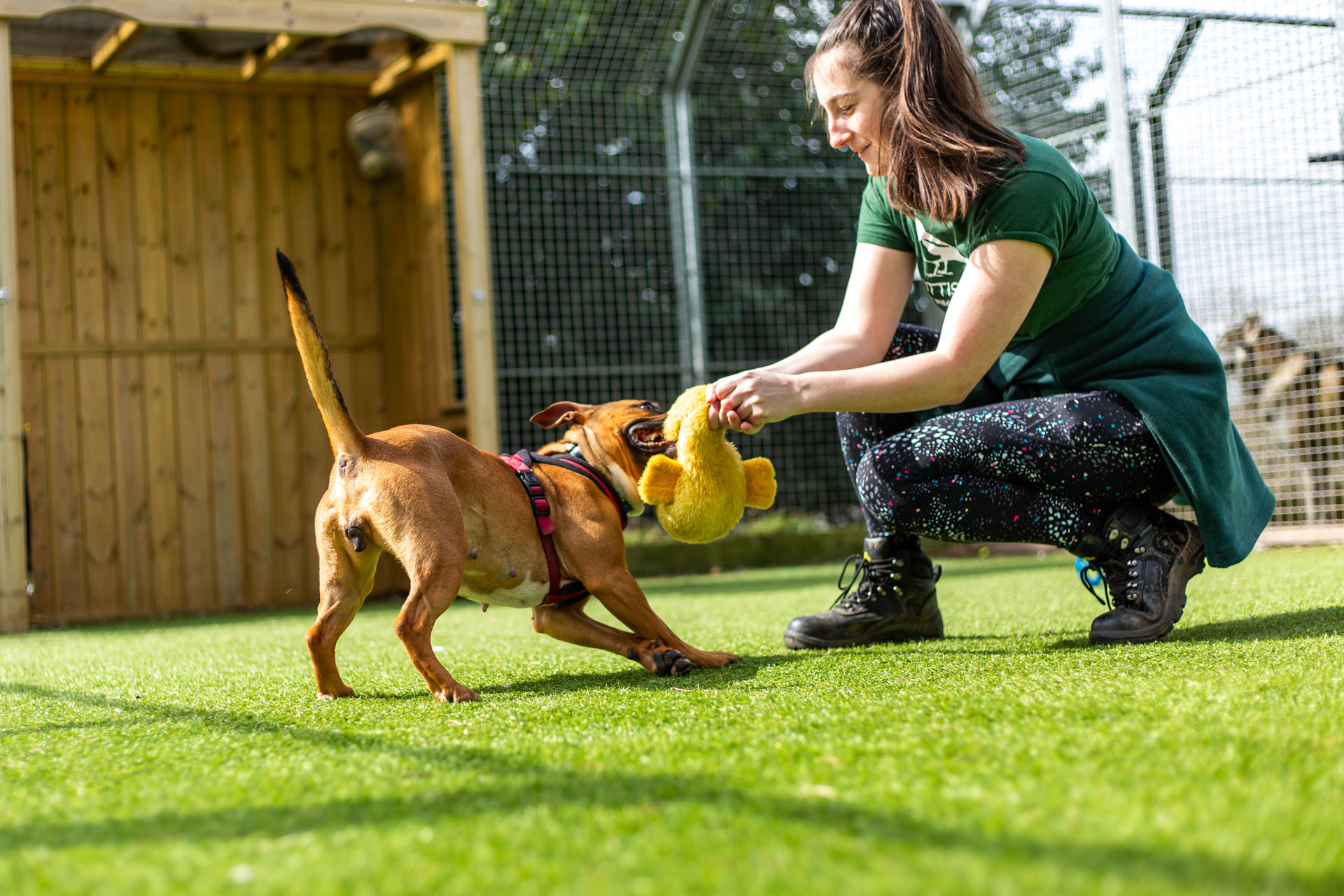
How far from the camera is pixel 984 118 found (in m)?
2.48

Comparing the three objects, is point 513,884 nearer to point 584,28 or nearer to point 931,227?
point 931,227

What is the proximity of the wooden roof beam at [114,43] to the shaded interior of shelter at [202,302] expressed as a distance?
0.28ft

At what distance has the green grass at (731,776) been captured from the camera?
103 cm

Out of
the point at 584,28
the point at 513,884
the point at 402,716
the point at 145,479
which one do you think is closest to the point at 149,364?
the point at 145,479

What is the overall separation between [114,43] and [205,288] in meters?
1.41

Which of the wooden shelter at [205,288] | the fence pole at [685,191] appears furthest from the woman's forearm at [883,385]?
the fence pole at [685,191]

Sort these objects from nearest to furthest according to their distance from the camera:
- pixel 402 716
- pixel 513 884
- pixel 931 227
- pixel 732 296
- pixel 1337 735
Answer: pixel 513 884, pixel 1337 735, pixel 402 716, pixel 931 227, pixel 732 296

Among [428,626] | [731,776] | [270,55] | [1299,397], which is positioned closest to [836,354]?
[428,626]

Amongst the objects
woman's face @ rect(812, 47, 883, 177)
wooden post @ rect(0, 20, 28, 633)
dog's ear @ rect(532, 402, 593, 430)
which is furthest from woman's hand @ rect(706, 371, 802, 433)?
wooden post @ rect(0, 20, 28, 633)

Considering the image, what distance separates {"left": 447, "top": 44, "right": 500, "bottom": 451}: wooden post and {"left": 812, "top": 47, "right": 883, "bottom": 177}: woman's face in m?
3.54

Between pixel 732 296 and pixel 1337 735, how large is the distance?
23.7ft

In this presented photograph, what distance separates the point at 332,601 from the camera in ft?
7.95

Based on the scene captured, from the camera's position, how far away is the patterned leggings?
2594 mm

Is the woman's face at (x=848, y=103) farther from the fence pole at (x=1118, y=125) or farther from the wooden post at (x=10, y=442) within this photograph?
the fence pole at (x=1118, y=125)
